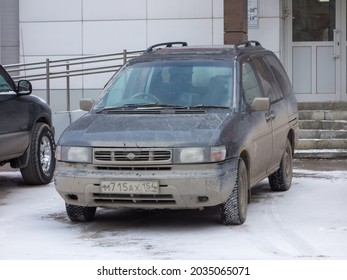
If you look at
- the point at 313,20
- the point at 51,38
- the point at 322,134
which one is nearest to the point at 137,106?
the point at 322,134

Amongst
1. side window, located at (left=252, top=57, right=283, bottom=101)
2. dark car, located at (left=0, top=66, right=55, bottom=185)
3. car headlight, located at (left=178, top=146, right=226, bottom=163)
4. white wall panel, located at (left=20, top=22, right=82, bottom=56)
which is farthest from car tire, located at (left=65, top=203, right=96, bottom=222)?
white wall panel, located at (left=20, top=22, right=82, bottom=56)

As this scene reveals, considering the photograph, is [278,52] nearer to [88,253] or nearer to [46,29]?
[46,29]

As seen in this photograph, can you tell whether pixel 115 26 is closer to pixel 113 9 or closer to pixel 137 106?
pixel 113 9

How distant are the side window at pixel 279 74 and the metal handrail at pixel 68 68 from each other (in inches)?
206

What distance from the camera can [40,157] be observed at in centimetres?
1173

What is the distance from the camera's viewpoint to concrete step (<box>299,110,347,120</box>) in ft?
51.5

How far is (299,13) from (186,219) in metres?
9.76

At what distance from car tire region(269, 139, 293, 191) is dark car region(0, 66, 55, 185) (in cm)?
310

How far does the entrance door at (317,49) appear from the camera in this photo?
17656mm


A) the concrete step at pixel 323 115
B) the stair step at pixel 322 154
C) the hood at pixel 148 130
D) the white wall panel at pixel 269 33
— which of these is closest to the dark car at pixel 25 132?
the hood at pixel 148 130

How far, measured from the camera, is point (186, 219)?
→ 29.9 ft

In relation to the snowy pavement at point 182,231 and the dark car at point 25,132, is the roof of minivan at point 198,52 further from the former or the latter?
the dark car at point 25,132

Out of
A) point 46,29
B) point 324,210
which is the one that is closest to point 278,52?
point 46,29

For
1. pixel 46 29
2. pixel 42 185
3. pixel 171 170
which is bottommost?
pixel 42 185
